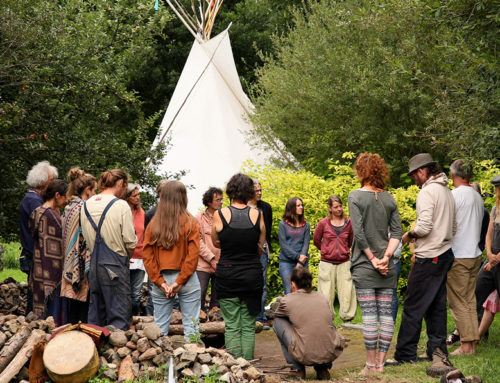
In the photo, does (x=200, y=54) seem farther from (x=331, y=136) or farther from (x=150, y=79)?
(x=150, y=79)

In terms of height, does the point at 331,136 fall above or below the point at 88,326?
Result: above

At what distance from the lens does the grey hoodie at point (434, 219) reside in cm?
589

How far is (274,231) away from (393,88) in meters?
3.46

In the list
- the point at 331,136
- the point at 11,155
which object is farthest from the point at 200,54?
the point at 11,155

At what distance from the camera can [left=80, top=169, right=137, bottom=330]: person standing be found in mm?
5879

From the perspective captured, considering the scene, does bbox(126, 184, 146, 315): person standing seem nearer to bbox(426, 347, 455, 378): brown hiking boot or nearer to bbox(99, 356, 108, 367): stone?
bbox(99, 356, 108, 367): stone

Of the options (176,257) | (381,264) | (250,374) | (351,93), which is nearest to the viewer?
(250,374)

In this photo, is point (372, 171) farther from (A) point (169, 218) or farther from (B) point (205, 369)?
(B) point (205, 369)

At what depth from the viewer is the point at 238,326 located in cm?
614

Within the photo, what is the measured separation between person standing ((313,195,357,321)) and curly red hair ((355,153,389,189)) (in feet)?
9.00

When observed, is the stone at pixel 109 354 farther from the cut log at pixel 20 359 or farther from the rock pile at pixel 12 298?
the rock pile at pixel 12 298

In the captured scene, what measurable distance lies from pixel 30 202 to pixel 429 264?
4.00 meters

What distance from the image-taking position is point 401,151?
13.7 meters

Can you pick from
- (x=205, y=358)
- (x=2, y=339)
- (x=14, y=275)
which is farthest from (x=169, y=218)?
(x=14, y=275)
